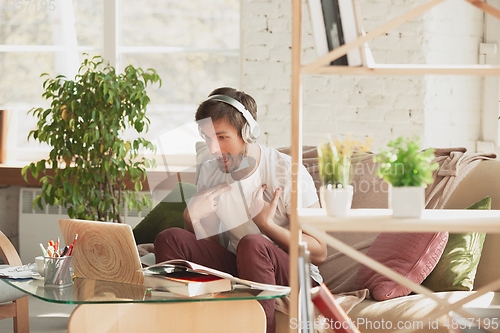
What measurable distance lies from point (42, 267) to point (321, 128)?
1.84m

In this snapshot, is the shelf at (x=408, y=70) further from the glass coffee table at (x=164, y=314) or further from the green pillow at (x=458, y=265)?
the green pillow at (x=458, y=265)

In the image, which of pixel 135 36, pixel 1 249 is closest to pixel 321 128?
pixel 135 36

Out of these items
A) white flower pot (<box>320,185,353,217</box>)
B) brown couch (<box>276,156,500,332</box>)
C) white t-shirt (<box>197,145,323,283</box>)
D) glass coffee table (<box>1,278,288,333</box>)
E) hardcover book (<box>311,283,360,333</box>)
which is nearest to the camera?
hardcover book (<box>311,283,360,333</box>)

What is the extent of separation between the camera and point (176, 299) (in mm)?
1216

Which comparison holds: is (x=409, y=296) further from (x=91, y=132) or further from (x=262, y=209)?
(x=91, y=132)

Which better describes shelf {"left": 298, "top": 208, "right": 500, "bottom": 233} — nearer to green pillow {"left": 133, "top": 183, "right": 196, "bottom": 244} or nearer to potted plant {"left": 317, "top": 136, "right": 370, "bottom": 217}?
potted plant {"left": 317, "top": 136, "right": 370, "bottom": 217}

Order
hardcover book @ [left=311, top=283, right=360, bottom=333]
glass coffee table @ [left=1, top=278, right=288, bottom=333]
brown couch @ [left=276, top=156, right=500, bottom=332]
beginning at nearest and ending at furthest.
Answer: hardcover book @ [left=311, top=283, right=360, bottom=333], glass coffee table @ [left=1, top=278, right=288, bottom=333], brown couch @ [left=276, top=156, right=500, bottom=332]

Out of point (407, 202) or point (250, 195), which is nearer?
point (407, 202)

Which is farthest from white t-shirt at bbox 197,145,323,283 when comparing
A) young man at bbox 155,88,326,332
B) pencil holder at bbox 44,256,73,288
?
pencil holder at bbox 44,256,73,288

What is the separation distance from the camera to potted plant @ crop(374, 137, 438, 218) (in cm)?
103

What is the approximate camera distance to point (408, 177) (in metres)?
1.03

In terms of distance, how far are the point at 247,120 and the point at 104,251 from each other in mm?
638

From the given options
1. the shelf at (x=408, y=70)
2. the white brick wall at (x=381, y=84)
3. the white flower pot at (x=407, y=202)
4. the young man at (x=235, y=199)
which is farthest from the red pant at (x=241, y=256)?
the white brick wall at (x=381, y=84)

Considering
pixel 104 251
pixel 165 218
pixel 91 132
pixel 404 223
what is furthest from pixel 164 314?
pixel 91 132
